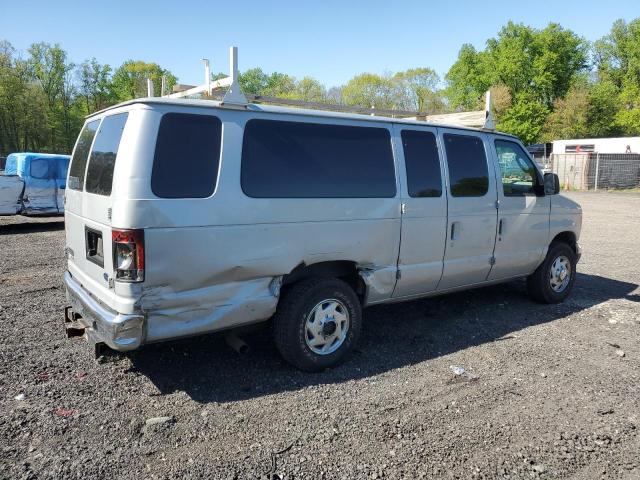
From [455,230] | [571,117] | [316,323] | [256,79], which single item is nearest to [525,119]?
[571,117]

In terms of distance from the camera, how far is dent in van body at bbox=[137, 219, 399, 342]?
3.47 meters

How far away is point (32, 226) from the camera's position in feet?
46.2

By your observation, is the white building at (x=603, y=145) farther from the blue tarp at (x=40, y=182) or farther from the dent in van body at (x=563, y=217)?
the blue tarp at (x=40, y=182)

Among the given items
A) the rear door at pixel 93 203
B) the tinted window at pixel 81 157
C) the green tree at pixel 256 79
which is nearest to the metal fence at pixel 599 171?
the tinted window at pixel 81 157

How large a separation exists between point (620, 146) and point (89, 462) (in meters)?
44.9

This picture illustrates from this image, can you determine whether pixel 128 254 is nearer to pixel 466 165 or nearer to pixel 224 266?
pixel 224 266

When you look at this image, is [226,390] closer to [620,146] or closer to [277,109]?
[277,109]

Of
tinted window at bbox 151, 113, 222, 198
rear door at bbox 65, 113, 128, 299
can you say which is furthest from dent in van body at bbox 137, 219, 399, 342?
rear door at bbox 65, 113, 128, 299

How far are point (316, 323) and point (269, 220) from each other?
1028 mm

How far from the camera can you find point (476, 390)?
407 cm

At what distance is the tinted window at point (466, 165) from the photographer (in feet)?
17.1

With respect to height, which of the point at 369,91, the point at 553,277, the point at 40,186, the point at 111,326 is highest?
the point at 369,91

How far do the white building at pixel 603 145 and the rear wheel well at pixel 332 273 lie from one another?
4101 centimetres

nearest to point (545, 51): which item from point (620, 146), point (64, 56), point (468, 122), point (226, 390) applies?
point (620, 146)
